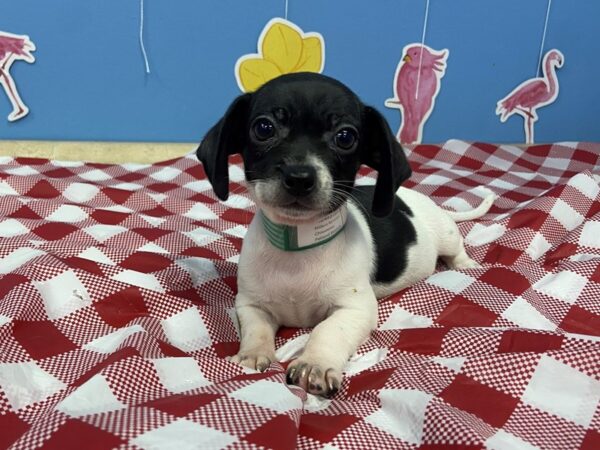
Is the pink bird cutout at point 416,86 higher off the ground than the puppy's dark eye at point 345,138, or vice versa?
the puppy's dark eye at point 345,138

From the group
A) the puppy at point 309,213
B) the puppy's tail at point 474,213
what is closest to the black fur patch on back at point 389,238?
the puppy at point 309,213

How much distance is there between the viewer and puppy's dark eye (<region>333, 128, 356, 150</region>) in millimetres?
1189

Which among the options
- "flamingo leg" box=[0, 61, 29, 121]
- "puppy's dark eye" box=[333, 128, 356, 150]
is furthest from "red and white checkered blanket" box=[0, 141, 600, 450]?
"flamingo leg" box=[0, 61, 29, 121]

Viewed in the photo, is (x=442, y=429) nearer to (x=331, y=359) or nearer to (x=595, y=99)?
(x=331, y=359)

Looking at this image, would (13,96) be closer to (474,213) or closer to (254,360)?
(474,213)

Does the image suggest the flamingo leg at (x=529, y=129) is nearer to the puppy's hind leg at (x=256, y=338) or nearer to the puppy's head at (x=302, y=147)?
the puppy's head at (x=302, y=147)

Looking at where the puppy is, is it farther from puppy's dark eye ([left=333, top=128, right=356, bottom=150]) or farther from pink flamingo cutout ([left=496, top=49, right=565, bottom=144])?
pink flamingo cutout ([left=496, top=49, right=565, bottom=144])

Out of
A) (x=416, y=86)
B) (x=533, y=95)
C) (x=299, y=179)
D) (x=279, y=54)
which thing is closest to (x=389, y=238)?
(x=299, y=179)

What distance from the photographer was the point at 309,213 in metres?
1.16

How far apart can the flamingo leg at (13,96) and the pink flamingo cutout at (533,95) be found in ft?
8.08

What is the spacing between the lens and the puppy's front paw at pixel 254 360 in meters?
1.15

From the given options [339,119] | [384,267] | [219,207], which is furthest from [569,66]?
[339,119]

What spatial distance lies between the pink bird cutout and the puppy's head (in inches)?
78.7

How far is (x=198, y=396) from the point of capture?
2.90 ft
